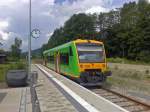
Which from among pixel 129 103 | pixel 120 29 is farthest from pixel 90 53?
pixel 120 29

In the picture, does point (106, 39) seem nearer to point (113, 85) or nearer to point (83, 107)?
point (113, 85)

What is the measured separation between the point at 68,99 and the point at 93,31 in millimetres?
135305

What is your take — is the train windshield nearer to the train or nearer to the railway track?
the train

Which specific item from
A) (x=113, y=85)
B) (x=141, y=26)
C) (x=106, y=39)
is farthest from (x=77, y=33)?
(x=113, y=85)

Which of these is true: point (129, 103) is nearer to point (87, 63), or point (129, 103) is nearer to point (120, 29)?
point (87, 63)

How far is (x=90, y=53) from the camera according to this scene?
2641 cm

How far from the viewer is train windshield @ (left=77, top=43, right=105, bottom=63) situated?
85.1 ft

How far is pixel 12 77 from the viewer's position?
85.8 ft

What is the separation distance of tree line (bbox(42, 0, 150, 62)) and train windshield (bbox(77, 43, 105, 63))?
62.8 meters

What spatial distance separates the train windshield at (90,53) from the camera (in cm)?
Result: 2593

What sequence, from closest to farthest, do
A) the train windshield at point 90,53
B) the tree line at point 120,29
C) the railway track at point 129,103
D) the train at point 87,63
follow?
the railway track at point 129,103 → the train at point 87,63 → the train windshield at point 90,53 → the tree line at point 120,29

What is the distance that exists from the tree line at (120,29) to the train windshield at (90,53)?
2472 inches

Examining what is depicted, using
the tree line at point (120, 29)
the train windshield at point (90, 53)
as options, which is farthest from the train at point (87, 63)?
the tree line at point (120, 29)

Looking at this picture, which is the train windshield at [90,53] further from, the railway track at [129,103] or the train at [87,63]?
the railway track at [129,103]
